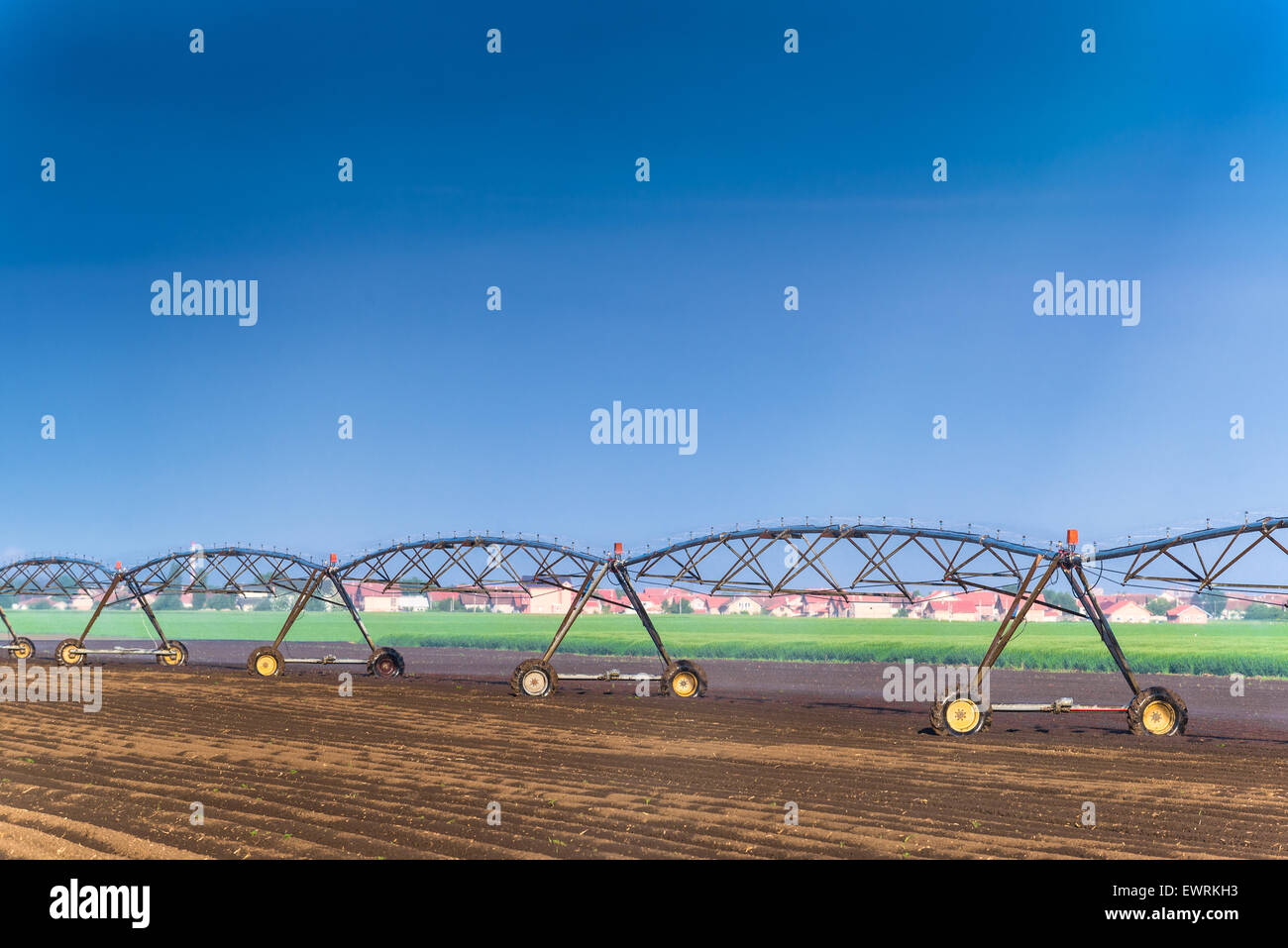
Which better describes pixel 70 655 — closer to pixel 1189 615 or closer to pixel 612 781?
pixel 612 781

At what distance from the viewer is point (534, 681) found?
29.2 m

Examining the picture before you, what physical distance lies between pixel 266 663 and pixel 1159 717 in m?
30.3

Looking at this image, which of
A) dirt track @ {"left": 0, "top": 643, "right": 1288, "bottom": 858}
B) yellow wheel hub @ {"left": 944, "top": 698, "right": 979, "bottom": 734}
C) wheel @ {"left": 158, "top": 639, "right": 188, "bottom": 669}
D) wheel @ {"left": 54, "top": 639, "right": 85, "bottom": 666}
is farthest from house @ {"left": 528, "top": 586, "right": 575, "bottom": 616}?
yellow wheel hub @ {"left": 944, "top": 698, "right": 979, "bottom": 734}

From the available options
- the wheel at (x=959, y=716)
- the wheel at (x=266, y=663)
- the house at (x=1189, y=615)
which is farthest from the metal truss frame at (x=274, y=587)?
the house at (x=1189, y=615)

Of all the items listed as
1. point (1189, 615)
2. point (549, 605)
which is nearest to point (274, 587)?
point (549, 605)

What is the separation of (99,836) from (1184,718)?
2019 centimetres

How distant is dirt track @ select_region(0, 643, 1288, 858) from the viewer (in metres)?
11.0

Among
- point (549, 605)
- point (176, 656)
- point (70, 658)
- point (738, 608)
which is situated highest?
point (70, 658)

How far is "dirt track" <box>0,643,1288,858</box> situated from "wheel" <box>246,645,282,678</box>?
33.1ft

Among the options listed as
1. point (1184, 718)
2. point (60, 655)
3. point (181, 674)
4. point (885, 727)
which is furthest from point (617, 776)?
point (60, 655)

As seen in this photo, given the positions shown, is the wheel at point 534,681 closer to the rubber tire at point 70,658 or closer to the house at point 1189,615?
the rubber tire at point 70,658

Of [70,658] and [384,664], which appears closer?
[384,664]

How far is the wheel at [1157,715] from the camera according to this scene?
20.8 metres
